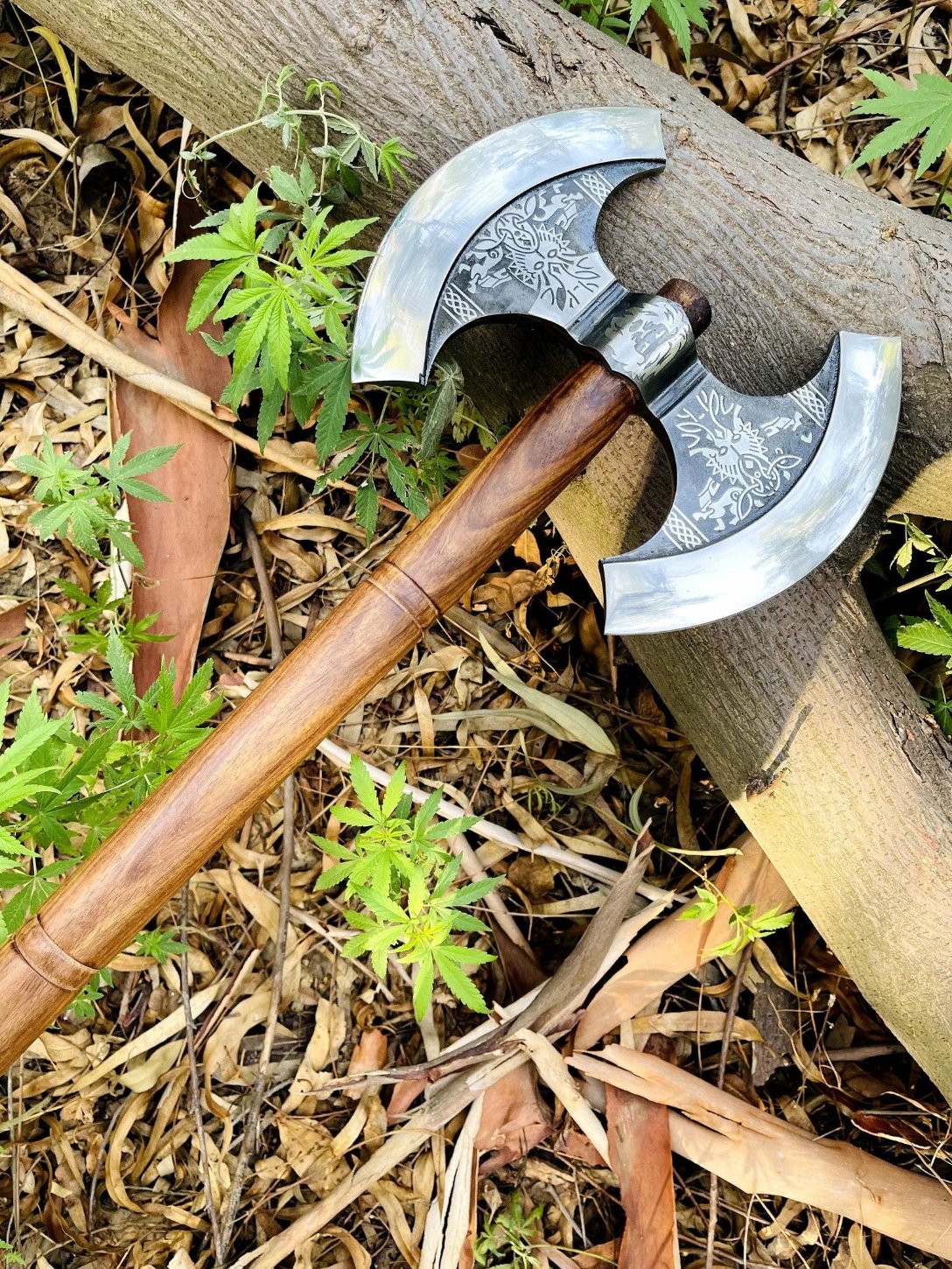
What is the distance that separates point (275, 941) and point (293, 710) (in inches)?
41.7

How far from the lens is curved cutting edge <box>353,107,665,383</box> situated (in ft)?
5.80

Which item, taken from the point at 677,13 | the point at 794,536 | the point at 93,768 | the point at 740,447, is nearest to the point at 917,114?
the point at 677,13

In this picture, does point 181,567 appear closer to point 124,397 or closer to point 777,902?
point 124,397

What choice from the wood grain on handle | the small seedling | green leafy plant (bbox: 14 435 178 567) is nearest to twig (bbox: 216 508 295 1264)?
the small seedling

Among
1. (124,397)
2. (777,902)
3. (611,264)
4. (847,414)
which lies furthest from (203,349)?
(777,902)

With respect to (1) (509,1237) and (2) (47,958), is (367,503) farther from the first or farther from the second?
(1) (509,1237)

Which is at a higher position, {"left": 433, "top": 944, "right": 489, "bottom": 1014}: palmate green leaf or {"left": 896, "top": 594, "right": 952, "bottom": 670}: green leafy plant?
{"left": 896, "top": 594, "right": 952, "bottom": 670}: green leafy plant

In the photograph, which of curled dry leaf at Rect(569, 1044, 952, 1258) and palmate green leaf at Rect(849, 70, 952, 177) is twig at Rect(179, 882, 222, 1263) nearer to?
curled dry leaf at Rect(569, 1044, 952, 1258)

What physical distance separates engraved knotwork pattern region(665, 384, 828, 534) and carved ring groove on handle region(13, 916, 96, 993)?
1.44 meters

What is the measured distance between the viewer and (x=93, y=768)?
6.42ft

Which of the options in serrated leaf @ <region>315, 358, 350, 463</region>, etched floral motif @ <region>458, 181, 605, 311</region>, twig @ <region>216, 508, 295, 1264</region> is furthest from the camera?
twig @ <region>216, 508, 295, 1264</region>

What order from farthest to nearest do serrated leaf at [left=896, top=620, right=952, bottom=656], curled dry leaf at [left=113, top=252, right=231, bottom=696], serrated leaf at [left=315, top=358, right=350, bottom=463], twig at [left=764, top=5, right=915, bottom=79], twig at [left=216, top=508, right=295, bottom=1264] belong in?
twig at [left=764, top=5, right=915, bottom=79] < curled dry leaf at [left=113, top=252, right=231, bottom=696] < twig at [left=216, top=508, right=295, bottom=1264] < serrated leaf at [left=896, top=620, right=952, bottom=656] < serrated leaf at [left=315, top=358, right=350, bottom=463]

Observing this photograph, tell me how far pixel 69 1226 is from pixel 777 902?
200 centimetres

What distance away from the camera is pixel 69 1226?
236 centimetres
